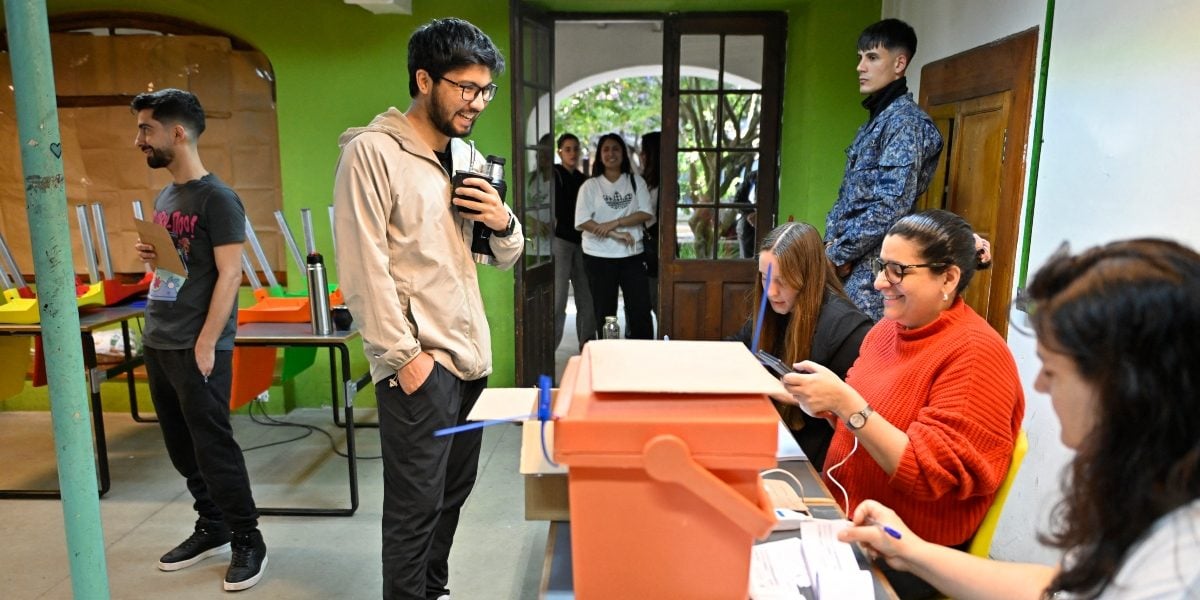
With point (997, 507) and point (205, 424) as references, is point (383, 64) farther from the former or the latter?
point (997, 507)

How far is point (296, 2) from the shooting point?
3605 millimetres

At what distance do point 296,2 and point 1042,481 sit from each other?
3921mm

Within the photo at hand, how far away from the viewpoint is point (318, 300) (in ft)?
8.92

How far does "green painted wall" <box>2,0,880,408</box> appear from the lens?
141 inches

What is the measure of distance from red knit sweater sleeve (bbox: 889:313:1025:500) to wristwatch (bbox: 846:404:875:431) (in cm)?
9

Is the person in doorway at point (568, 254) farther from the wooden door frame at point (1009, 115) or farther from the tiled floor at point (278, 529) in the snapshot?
A: the wooden door frame at point (1009, 115)

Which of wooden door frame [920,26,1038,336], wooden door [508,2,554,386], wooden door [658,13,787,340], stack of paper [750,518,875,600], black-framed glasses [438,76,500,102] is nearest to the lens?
stack of paper [750,518,875,600]

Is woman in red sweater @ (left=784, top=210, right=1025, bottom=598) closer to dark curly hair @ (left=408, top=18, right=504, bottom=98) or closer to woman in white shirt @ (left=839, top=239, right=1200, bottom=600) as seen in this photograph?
woman in white shirt @ (left=839, top=239, right=1200, bottom=600)

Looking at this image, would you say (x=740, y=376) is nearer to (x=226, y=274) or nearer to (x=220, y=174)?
(x=226, y=274)

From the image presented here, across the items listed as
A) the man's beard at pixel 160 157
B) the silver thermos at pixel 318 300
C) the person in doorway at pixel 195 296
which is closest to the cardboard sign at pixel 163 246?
the person in doorway at pixel 195 296

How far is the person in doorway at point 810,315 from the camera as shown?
1.80 metres

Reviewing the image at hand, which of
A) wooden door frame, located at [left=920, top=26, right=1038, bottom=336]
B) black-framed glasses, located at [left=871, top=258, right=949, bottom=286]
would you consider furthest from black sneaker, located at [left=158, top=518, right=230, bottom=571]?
wooden door frame, located at [left=920, top=26, right=1038, bottom=336]

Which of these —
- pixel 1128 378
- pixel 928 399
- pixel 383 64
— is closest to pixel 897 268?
pixel 928 399

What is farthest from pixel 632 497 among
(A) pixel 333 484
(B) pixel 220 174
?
(B) pixel 220 174
